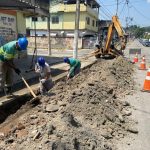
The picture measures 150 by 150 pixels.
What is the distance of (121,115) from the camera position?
692 centimetres

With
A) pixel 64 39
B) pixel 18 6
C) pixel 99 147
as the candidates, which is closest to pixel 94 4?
pixel 64 39

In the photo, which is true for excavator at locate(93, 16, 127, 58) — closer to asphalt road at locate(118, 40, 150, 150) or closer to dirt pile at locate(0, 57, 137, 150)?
asphalt road at locate(118, 40, 150, 150)

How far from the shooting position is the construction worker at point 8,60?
7.70 metres

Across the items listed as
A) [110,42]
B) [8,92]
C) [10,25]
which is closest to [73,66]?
[8,92]

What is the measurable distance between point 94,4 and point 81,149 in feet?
176

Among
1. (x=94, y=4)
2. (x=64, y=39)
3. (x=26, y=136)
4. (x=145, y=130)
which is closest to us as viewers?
(x=26, y=136)

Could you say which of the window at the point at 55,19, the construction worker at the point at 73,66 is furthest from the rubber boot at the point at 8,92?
the window at the point at 55,19

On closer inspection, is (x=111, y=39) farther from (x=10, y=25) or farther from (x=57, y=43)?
(x=57, y=43)

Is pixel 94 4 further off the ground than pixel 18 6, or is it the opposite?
pixel 94 4

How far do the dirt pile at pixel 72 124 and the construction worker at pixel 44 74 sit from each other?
0.30m

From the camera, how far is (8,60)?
8148 millimetres

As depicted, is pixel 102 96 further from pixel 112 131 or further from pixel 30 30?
pixel 30 30

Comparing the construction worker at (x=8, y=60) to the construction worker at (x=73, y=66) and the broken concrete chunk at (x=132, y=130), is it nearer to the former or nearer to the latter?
the construction worker at (x=73, y=66)

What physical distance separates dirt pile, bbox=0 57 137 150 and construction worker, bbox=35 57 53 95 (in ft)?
0.99
